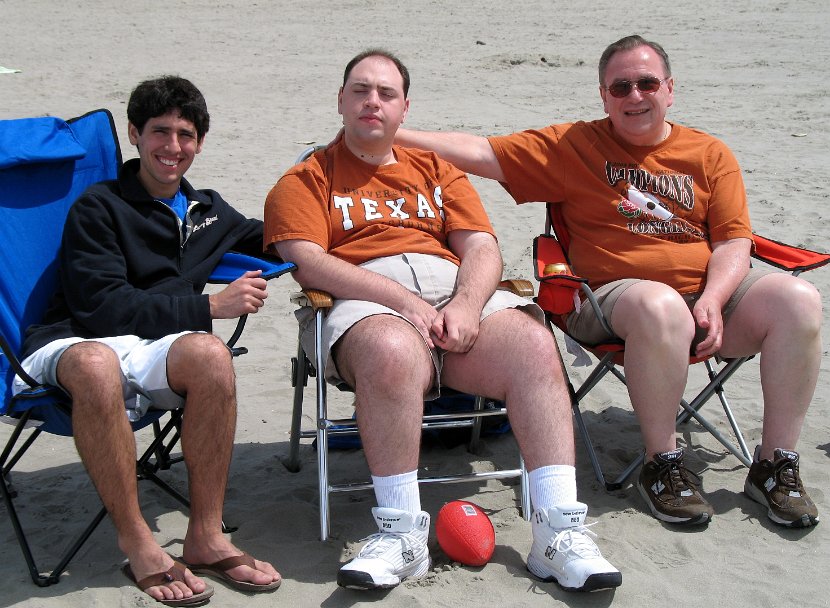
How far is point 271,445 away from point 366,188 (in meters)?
1.26

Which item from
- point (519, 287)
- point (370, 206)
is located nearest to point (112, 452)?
point (370, 206)

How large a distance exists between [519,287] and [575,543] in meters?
1.08

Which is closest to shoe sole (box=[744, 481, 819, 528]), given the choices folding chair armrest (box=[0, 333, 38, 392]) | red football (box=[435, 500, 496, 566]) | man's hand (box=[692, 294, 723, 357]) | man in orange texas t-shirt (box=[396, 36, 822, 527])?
man in orange texas t-shirt (box=[396, 36, 822, 527])

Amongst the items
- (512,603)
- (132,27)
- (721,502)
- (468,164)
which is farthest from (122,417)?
(132,27)

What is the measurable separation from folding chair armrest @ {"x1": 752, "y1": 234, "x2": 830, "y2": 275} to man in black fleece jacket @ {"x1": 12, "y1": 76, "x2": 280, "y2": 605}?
6.82 feet

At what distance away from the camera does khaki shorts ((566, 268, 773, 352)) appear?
3.64 meters

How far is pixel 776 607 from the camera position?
2.95m

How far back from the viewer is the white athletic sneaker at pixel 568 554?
9.40 feet

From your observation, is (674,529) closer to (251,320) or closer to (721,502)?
(721,502)

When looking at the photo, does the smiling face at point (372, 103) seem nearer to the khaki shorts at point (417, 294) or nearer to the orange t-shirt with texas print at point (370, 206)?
the orange t-shirt with texas print at point (370, 206)

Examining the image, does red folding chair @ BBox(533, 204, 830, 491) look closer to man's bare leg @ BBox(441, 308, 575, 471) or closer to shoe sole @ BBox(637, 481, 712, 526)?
shoe sole @ BBox(637, 481, 712, 526)

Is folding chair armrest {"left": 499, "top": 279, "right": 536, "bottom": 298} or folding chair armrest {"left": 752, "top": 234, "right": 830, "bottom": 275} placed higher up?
folding chair armrest {"left": 752, "top": 234, "right": 830, "bottom": 275}

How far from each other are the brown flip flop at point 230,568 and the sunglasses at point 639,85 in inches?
90.6

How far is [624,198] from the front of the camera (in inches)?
154
